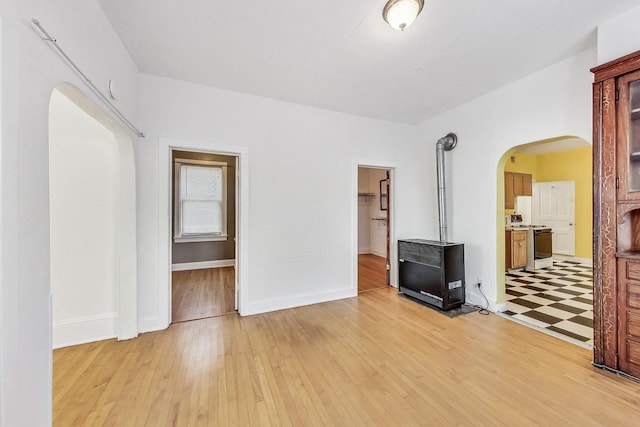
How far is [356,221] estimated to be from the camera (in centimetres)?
394

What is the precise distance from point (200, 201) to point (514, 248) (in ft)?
22.2

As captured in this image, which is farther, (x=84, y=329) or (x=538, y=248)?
(x=538, y=248)

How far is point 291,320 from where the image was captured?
3.08m

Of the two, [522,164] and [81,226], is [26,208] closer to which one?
[81,226]

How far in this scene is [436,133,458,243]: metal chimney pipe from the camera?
3734mm

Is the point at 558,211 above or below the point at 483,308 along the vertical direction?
above

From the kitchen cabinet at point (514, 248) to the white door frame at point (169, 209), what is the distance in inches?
202

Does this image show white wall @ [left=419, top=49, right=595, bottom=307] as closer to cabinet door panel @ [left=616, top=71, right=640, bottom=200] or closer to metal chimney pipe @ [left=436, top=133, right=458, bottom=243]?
metal chimney pipe @ [left=436, top=133, right=458, bottom=243]

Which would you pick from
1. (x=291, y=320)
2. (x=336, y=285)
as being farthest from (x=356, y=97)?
(x=291, y=320)

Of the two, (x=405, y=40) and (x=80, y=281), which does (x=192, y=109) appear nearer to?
(x=80, y=281)

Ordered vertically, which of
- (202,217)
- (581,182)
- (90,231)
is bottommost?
(90,231)

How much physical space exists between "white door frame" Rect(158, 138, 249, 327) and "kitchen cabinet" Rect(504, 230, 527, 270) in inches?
202

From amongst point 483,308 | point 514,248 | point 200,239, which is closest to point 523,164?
point 514,248

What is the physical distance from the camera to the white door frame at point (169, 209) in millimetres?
2838
